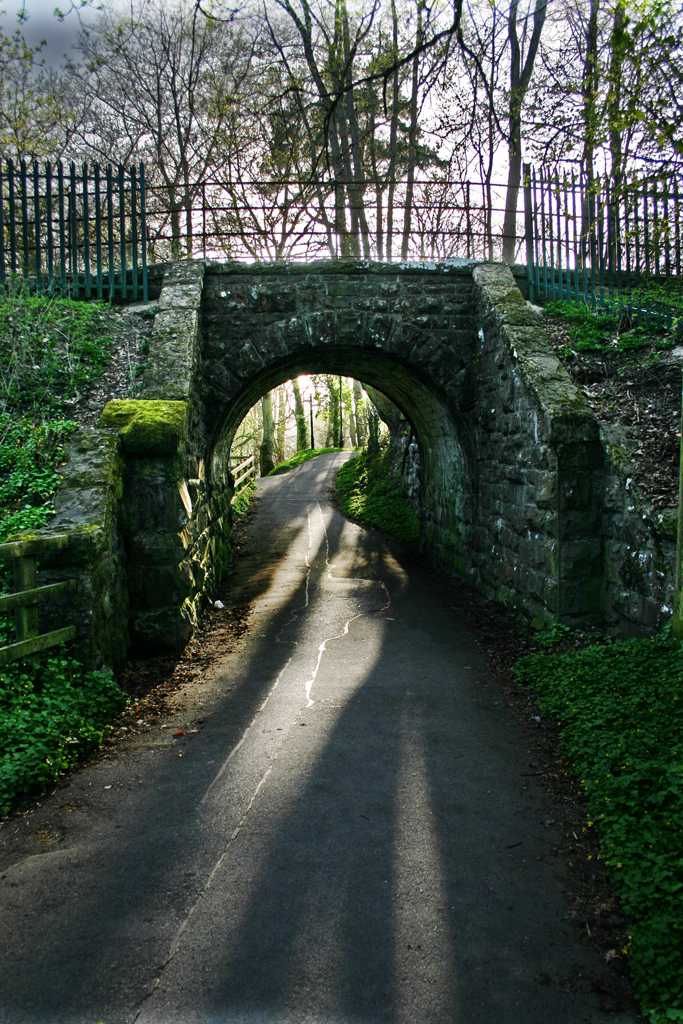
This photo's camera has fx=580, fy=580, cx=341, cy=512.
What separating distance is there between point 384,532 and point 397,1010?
444 inches

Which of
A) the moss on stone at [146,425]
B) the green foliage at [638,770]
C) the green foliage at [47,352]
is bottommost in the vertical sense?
the green foliage at [638,770]

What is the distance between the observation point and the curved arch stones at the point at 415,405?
18.7 feet

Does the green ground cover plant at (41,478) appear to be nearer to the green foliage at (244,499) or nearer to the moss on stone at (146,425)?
the moss on stone at (146,425)

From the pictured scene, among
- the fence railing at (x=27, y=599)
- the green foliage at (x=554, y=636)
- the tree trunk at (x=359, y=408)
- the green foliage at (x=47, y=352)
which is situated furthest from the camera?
the tree trunk at (x=359, y=408)

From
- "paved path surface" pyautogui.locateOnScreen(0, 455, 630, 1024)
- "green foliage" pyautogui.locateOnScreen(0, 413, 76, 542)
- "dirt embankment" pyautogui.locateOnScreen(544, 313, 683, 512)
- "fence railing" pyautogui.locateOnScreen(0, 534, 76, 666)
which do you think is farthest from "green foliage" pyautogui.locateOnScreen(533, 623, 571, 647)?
"green foliage" pyautogui.locateOnScreen(0, 413, 76, 542)

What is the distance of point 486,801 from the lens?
11.8ft

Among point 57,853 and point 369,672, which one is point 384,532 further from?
point 57,853

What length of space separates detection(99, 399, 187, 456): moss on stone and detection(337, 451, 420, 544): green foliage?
7236 millimetres

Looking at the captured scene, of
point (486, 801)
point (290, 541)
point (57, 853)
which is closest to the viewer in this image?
point (57, 853)

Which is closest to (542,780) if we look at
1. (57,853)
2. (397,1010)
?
(397,1010)

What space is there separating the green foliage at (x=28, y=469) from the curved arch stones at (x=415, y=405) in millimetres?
764

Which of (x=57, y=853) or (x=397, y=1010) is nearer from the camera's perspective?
(x=397, y=1010)

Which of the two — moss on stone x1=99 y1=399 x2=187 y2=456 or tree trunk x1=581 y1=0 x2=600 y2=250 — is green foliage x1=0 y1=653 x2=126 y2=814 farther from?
tree trunk x1=581 y1=0 x2=600 y2=250

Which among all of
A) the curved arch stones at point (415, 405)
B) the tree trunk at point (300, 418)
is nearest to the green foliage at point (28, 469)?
the curved arch stones at point (415, 405)
